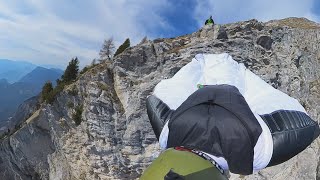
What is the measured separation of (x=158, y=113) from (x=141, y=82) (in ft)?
73.3

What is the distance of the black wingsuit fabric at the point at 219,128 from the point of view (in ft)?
10.7

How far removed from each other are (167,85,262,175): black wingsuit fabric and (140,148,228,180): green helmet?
18.2 inches

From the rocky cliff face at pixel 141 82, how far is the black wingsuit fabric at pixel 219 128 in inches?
827

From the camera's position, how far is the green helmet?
2.36m

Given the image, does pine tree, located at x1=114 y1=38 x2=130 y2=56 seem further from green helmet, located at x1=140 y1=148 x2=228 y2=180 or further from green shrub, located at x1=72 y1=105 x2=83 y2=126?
green helmet, located at x1=140 y1=148 x2=228 y2=180

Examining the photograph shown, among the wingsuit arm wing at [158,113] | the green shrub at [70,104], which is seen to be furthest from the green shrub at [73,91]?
the wingsuit arm wing at [158,113]

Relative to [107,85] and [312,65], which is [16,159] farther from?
[312,65]

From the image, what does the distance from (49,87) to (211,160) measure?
37.8 meters

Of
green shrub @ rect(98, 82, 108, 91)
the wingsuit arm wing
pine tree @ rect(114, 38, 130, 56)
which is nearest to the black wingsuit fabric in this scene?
the wingsuit arm wing

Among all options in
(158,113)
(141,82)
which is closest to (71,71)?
(141,82)

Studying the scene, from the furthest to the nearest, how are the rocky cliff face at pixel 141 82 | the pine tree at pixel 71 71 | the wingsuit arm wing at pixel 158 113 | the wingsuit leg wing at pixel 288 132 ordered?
the pine tree at pixel 71 71
the rocky cliff face at pixel 141 82
the wingsuit arm wing at pixel 158 113
the wingsuit leg wing at pixel 288 132

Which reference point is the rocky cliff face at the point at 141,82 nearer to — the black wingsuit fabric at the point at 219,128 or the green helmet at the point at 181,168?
the black wingsuit fabric at the point at 219,128

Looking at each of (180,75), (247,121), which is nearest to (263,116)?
(247,121)

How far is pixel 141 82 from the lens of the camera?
26.7m
